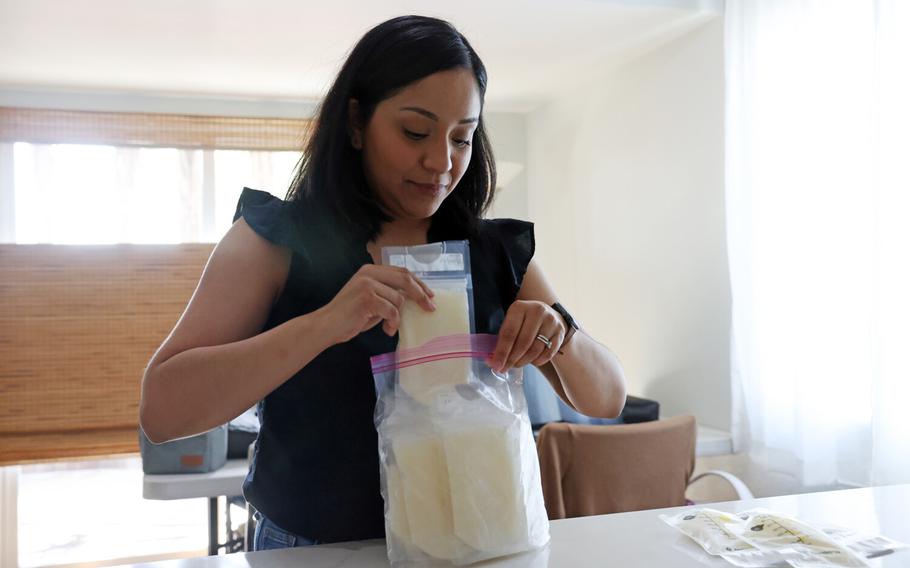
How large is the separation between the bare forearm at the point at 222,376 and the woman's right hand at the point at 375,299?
0.02 meters

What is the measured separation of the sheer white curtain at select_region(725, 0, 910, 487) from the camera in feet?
7.82

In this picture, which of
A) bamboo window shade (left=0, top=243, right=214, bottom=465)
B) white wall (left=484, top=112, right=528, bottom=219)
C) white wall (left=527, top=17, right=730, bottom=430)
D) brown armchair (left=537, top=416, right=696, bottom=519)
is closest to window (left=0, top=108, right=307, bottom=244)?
A: bamboo window shade (left=0, top=243, right=214, bottom=465)

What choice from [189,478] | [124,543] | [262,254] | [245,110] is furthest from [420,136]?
[245,110]

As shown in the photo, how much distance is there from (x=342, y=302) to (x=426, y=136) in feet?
0.85

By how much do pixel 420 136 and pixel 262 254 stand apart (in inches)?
8.9

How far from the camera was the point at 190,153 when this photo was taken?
16.1ft

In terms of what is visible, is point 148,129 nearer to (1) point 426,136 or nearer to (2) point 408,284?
(1) point 426,136

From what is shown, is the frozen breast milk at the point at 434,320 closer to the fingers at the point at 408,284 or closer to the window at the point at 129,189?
the fingers at the point at 408,284

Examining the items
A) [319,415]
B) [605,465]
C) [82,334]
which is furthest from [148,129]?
[319,415]

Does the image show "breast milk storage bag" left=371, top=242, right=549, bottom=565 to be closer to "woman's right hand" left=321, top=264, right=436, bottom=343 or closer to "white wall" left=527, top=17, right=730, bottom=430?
"woman's right hand" left=321, top=264, right=436, bottom=343

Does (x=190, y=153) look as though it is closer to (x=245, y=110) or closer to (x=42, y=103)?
(x=245, y=110)

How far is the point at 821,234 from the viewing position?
8.92 ft

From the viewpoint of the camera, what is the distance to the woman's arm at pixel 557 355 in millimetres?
810

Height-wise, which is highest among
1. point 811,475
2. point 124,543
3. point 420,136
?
point 420,136
